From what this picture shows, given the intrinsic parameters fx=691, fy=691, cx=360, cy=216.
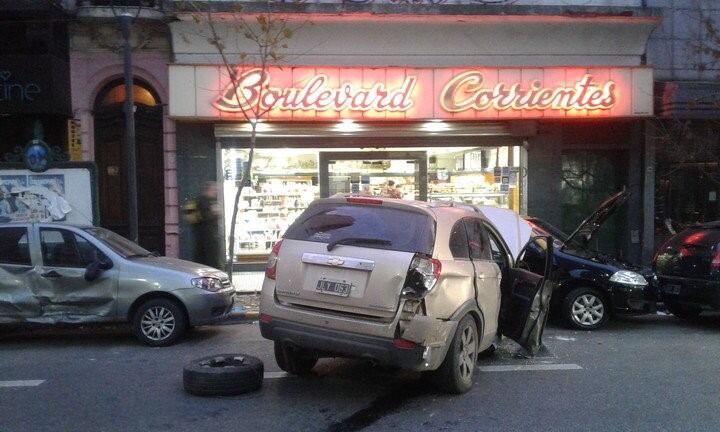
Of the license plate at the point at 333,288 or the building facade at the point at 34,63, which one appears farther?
the building facade at the point at 34,63

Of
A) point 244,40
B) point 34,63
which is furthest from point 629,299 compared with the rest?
point 34,63

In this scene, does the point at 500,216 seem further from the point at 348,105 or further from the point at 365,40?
the point at 365,40

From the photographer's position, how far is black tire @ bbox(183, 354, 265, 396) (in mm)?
6227

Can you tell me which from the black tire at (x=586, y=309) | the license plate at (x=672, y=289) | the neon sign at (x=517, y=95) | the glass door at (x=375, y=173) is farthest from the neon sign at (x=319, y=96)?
the license plate at (x=672, y=289)

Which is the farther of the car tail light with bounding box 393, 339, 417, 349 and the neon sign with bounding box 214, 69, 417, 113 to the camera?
the neon sign with bounding box 214, 69, 417, 113

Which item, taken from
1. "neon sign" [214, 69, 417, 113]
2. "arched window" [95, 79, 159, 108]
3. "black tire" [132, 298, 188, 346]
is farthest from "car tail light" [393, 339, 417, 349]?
"arched window" [95, 79, 159, 108]

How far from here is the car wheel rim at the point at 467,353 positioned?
6.35 m

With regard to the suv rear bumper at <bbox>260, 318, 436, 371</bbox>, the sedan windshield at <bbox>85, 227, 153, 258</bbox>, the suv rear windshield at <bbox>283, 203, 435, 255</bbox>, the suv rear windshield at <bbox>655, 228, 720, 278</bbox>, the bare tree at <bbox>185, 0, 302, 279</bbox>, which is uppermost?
the bare tree at <bbox>185, 0, 302, 279</bbox>

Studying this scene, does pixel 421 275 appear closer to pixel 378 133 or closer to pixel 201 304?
pixel 201 304

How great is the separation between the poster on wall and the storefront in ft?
7.38

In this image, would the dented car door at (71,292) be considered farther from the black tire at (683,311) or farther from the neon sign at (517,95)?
the black tire at (683,311)

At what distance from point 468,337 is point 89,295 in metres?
4.81

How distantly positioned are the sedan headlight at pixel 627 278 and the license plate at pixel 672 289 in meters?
0.58

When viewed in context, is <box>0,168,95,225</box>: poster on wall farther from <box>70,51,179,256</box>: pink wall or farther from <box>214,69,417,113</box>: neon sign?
<box>214,69,417,113</box>: neon sign
